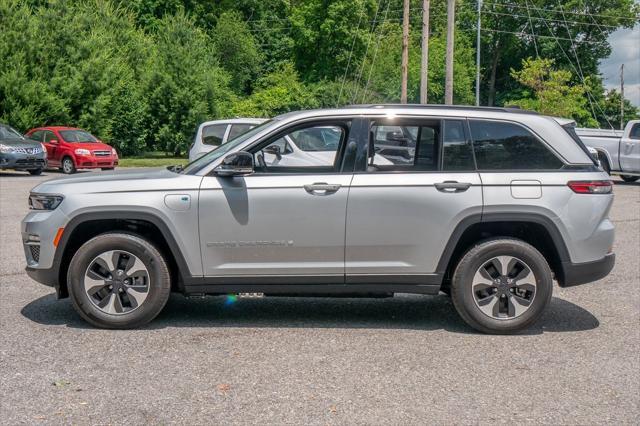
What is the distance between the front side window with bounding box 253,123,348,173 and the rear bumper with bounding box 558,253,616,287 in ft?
6.80

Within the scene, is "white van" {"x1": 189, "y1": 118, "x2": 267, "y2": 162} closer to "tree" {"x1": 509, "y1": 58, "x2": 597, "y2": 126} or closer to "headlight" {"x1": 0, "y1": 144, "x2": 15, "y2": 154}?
"headlight" {"x1": 0, "y1": 144, "x2": 15, "y2": 154}

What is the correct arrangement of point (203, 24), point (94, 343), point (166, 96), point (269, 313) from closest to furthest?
point (94, 343) < point (269, 313) < point (166, 96) < point (203, 24)

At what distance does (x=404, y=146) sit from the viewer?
6.70 m

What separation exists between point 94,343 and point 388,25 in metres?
A: 69.7

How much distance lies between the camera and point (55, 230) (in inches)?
249

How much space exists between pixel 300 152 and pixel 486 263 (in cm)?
178

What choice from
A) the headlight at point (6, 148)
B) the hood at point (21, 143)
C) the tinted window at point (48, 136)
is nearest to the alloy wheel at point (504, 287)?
the headlight at point (6, 148)

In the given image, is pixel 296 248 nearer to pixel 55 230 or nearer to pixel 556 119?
pixel 55 230

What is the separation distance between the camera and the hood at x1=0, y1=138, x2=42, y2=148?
25.9 meters

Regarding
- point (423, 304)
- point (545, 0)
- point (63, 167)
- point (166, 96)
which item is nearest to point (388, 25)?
point (545, 0)

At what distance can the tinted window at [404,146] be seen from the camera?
651cm

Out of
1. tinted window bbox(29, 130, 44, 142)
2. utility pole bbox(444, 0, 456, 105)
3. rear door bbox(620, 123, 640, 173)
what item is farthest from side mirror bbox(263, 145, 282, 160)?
tinted window bbox(29, 130, 44, 142)

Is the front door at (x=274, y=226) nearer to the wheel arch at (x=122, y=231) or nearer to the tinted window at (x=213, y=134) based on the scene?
the wheel arch at (x=122, y=231)

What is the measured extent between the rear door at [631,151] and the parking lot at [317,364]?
17929mm
